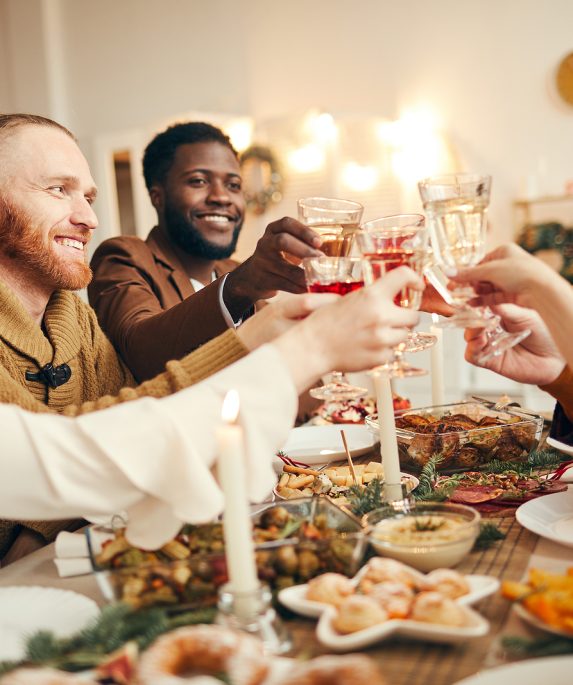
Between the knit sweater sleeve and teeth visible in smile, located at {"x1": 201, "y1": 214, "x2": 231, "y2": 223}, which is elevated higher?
teeth visible in smile, located at {"x1": 201, "y1": 214, "x2": 231, "y2": 223}

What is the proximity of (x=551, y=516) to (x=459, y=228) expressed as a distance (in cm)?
48

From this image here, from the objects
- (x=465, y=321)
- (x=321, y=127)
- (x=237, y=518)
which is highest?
(x=321, y=127)

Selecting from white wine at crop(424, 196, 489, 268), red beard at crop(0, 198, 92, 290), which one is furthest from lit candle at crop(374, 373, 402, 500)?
red beard at crop(0, 198, 92, 290)

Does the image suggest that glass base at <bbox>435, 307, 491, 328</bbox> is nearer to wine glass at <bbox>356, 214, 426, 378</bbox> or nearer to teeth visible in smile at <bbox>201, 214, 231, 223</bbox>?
wine glass at <bbox>356, 214, 426, 378</bbox>

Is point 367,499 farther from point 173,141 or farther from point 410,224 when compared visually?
point 173,141

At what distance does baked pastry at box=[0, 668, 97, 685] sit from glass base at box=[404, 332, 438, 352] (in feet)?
2.55

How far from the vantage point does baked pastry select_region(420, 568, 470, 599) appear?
879 millimetres

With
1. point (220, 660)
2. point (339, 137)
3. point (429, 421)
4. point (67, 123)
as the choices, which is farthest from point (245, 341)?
point (67, 123)

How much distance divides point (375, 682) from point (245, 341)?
0.75m

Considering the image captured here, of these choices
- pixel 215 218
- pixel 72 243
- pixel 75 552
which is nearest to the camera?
pixel 75 552

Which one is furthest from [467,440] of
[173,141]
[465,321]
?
[173,141]

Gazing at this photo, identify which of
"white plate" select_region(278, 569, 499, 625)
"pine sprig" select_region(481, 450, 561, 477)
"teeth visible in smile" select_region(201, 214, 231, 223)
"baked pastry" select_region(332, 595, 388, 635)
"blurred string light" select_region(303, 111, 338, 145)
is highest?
"blurred string light" select_region(303, 111, 338, 145)

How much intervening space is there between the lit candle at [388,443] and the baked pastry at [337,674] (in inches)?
23.4

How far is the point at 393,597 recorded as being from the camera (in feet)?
2.81
